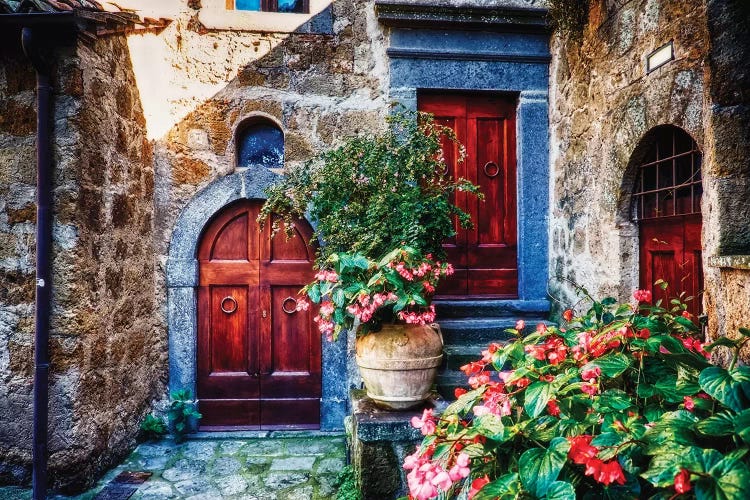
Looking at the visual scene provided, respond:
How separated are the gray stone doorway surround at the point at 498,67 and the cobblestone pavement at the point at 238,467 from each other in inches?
89.6

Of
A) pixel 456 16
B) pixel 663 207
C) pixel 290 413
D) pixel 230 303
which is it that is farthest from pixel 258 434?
pixel 456 16

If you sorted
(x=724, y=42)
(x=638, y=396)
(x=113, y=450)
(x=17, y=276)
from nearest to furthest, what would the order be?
(x=638, y=396)
(x=724, y=42)
(x=17, y=276)
(x=113, y=450)

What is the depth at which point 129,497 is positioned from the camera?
298 centimetres

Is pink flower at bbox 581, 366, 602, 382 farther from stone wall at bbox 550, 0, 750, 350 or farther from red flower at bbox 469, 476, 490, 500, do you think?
stone wall at bbox 550, 0, 750, 350

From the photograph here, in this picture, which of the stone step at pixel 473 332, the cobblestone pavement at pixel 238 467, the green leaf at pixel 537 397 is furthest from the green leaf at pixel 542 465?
the stone step at pixel 473 332

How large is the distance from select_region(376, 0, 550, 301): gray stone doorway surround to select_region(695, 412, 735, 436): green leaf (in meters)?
3.04

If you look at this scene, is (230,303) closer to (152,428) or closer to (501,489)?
(152,428)

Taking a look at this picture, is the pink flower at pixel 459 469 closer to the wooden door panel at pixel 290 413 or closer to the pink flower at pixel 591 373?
the pink flower at pixel 591 373

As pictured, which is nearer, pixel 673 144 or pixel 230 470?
pixel 673 144

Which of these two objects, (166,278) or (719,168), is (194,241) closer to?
(166,278)

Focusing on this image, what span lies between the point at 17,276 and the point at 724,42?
4.19 metres

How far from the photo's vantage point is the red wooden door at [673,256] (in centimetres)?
262

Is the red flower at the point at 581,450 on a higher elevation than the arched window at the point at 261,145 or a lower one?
lower

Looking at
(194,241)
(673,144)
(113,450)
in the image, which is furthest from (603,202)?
(113,450)
